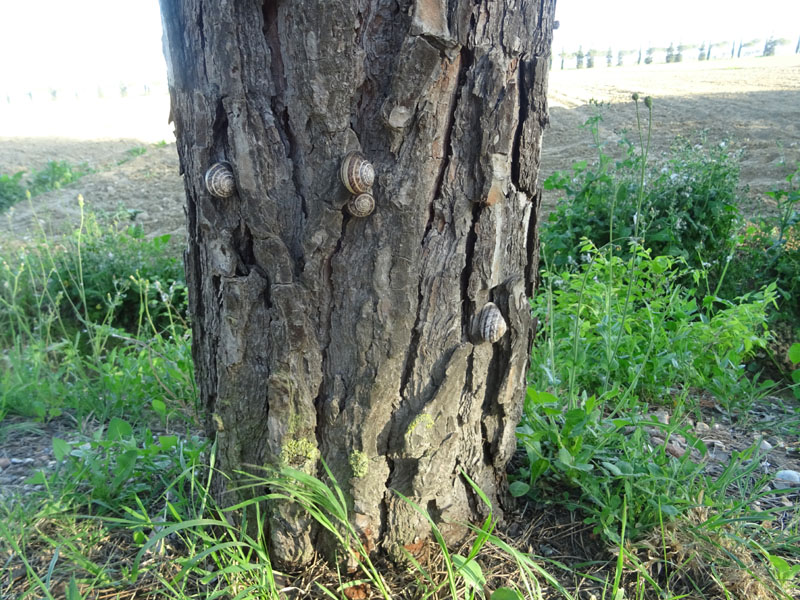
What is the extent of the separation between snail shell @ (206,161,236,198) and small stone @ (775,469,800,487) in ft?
6.24

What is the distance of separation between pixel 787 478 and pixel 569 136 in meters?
8.37

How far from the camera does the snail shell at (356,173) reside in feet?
4.06

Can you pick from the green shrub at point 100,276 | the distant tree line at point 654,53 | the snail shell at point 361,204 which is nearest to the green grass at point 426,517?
the snail shell at point 361,204

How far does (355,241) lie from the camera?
134 centimetres

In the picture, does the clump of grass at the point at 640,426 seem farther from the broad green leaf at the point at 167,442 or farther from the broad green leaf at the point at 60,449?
the broad green leaf at the point at 60,449

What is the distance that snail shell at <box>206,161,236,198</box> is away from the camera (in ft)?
4.27

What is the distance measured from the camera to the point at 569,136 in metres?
9.43

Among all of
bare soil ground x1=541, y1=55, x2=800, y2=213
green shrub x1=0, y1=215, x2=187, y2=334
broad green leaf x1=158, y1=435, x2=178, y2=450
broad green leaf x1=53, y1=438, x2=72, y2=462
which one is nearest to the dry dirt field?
bare soil ground x1=541, y1=55, x2=800, y2=213

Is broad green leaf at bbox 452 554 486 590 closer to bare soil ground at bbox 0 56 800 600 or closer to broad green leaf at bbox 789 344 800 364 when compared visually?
bare soil ground at bbox 0 56 800 600

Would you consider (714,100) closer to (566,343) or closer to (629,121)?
(629,121)

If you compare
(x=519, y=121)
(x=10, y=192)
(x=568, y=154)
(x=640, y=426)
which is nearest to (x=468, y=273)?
(x=519, y=121)

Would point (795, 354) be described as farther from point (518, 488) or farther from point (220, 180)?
point (220, 180)

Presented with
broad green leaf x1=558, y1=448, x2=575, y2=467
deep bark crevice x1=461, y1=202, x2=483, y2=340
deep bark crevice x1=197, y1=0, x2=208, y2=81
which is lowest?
broad green leaf x1=558, y1=448, x2=575, y2=467

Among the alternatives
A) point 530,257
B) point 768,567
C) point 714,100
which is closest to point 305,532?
point 530,257
